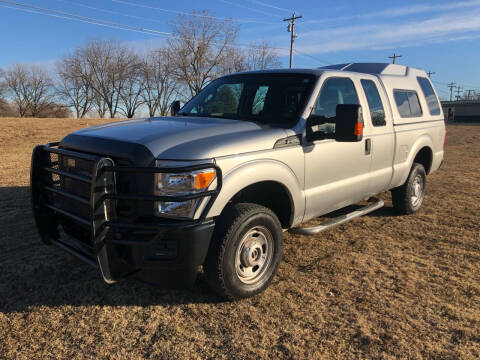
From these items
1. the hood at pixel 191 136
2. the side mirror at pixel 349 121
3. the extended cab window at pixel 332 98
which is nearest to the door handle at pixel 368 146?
the extended cab window at pixel 332 98

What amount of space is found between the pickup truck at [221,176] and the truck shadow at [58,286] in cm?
39

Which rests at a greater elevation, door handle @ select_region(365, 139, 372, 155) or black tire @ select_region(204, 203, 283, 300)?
door handle @ select_region(365, 139, 372, 155)

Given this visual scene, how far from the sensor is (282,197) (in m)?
3.70

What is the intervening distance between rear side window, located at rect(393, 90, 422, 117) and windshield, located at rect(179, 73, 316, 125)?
1.82 m

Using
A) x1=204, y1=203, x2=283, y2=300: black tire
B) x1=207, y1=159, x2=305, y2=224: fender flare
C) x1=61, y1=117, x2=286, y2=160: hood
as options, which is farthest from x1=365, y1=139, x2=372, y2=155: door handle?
x1=204, y1=203, x2=283, y2=300: black tire

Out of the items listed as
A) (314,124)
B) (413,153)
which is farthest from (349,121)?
(413,153)

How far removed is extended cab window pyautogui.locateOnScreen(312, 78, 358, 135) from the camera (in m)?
3.92

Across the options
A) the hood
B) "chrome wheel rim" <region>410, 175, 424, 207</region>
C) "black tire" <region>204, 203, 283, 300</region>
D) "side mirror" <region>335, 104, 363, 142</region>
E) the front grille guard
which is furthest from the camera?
"chrome wheel rim" <region>410, 175, 424, 207</region>

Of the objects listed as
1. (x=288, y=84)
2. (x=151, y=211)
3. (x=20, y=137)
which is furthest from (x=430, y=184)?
(x=20, y=137)

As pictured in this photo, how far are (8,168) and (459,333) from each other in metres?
10.1

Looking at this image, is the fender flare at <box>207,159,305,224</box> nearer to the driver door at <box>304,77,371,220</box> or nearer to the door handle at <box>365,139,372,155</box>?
the driver door at <box>304,77,371,220</box>

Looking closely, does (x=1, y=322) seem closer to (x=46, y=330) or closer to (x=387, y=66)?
(x=46, y=330)

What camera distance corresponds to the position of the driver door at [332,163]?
12.6ft

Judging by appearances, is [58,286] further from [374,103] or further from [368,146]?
[374,103]
